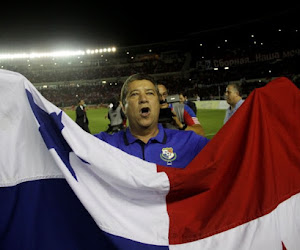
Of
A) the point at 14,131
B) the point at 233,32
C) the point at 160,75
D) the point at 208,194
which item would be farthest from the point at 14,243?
the point at 160,75

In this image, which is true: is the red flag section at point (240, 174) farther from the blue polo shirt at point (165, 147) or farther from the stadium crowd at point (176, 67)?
the stadium crowd at point (176, 67)

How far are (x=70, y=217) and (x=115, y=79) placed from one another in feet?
197

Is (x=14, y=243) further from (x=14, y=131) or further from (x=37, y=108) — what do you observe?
(x=37, y=108)

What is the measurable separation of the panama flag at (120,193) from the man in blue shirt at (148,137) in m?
0.30

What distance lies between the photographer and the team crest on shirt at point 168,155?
2.28 meters

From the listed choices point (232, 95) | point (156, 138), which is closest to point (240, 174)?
point (156, 138)

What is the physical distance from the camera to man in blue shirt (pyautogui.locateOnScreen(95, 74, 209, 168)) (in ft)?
7.55

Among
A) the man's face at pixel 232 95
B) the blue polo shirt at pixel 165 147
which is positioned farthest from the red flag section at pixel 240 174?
the man's face at pixel 232 95

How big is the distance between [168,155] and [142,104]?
44cm

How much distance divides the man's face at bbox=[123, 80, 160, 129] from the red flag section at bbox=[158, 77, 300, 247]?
0.51 metres

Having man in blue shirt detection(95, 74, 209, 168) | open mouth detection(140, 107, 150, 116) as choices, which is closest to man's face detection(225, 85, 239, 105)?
man in blue shirt detection(95, 74, 209, 168)

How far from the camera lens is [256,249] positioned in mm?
1742

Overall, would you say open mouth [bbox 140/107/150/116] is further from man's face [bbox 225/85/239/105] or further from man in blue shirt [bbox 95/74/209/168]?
man's face [bbox 225/85/239/105]

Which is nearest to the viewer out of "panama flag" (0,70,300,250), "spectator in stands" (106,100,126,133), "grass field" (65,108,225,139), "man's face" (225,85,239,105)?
"panama flag" (0,70,300,250)
